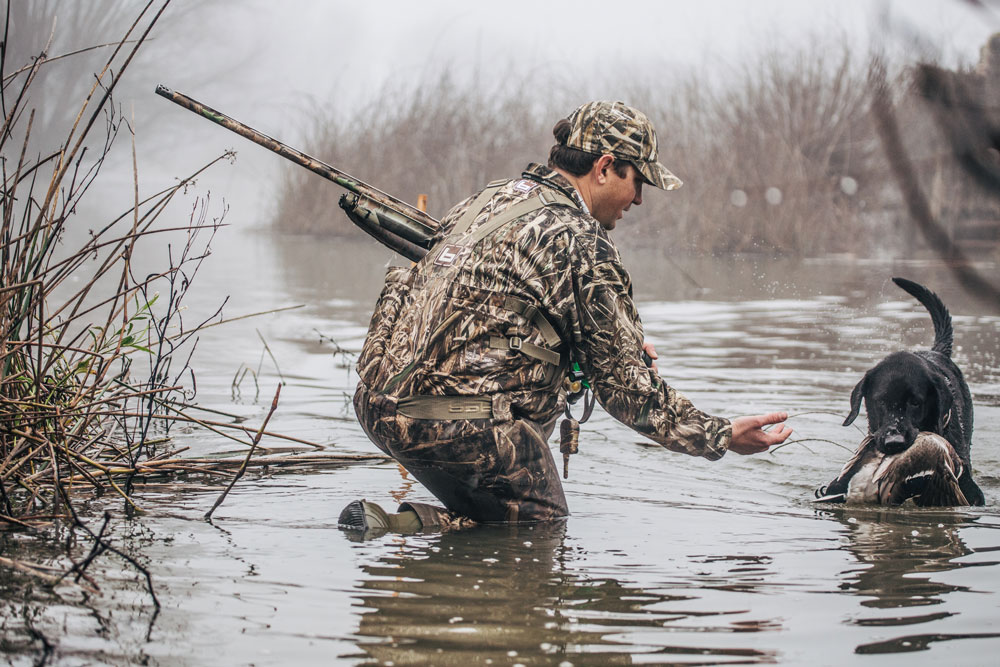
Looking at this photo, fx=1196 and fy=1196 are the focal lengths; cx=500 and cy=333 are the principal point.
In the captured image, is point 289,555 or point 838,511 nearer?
point 289,555

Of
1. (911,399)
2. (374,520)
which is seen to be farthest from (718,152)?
(374,520)

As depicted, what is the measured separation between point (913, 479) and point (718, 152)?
581 inches

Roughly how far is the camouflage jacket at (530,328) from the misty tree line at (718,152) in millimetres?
15097

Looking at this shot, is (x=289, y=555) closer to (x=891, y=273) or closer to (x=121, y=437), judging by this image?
(x=121, y=437)

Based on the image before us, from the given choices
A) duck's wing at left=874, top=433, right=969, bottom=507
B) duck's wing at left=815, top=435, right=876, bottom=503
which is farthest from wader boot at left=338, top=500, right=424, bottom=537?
duck's wing at left=874, top=433, right=969, bottom=507

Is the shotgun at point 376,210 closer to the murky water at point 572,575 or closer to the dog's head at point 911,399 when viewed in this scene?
the murky water at point 572,575

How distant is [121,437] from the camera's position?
217 inches

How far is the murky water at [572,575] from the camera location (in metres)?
2.81

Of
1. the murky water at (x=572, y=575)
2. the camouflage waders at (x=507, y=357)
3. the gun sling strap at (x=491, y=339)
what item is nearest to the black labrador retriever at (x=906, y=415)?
the murky water at (x=572, y=575)

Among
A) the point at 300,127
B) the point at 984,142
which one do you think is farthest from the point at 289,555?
the point at 300,127

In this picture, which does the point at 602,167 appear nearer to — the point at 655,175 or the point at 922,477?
the point at 655,175

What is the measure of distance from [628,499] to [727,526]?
57 cm

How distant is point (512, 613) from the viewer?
10.3ft

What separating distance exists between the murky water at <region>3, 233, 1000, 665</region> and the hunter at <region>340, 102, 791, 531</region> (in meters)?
0.22
